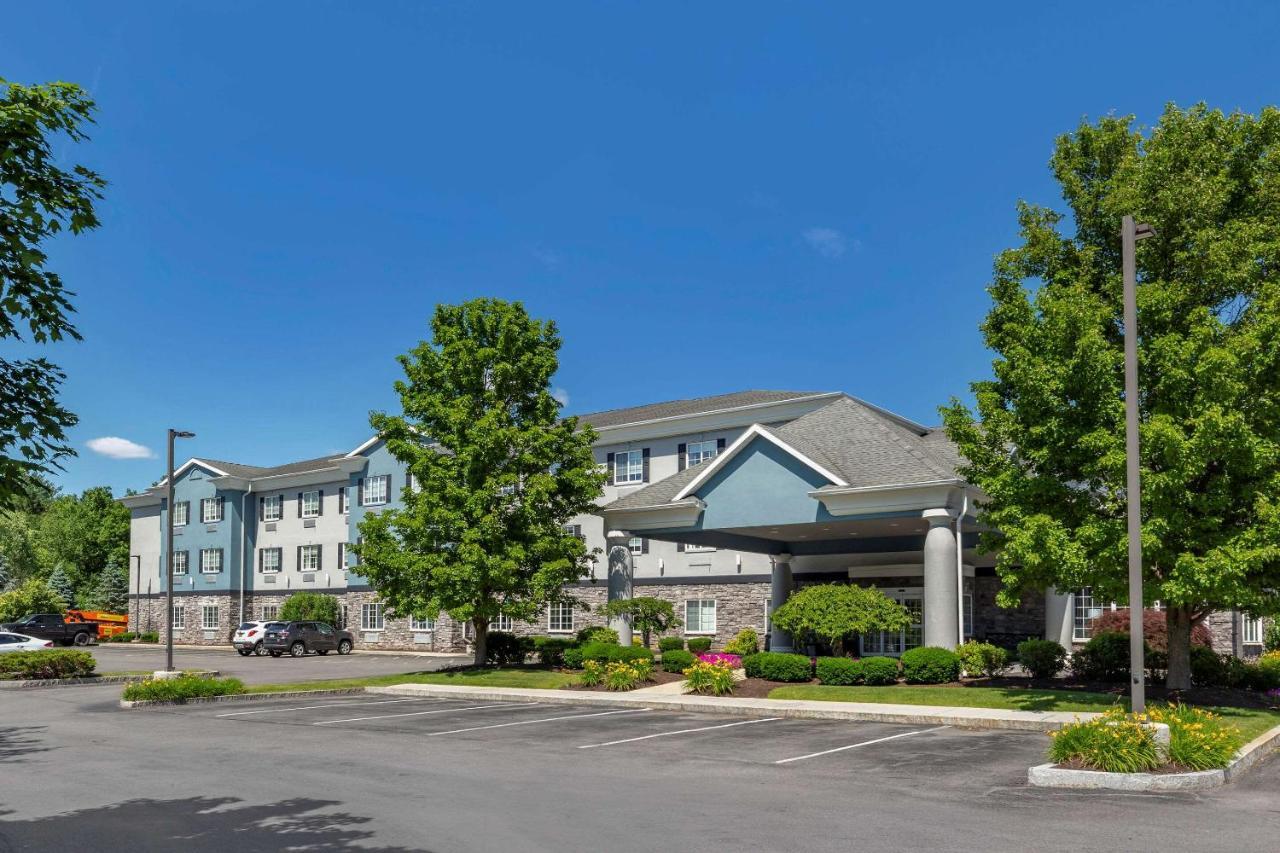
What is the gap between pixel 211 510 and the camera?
218 ft

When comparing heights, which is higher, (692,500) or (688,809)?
(692,500)

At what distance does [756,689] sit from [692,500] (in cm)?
613

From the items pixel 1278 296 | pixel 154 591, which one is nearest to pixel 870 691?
pixel 1278 296

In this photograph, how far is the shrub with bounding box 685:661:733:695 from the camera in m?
25.7

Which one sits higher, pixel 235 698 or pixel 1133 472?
pixel 1133 472

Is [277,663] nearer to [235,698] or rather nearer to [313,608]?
[313,608]

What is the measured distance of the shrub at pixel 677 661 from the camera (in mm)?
30016

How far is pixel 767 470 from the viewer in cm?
2903

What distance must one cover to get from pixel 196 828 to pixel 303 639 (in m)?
41.6

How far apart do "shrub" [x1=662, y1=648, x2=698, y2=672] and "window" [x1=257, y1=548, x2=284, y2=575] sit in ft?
131

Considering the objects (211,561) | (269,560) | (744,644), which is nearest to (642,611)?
(744,644)

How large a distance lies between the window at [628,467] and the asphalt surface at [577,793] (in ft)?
89.2

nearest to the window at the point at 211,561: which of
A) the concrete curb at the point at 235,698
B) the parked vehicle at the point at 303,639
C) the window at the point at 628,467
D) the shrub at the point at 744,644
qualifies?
the parked vehicle at the point at 303,639

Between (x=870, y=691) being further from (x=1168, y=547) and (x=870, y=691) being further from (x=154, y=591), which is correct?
(x=154, y=591)
